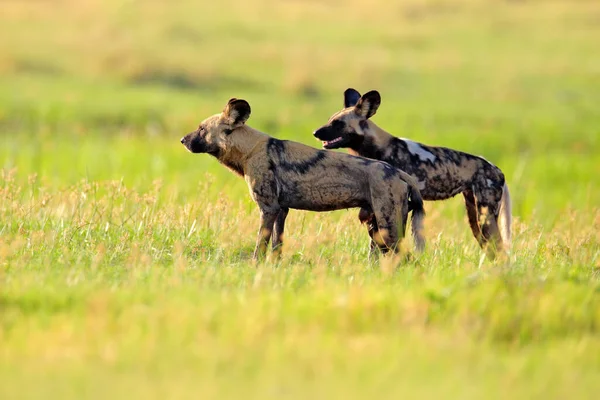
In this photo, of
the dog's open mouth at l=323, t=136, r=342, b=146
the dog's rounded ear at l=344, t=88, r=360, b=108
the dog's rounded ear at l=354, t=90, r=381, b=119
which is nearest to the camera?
the dog's open mouth at l=323, t=136, r=342, b=146

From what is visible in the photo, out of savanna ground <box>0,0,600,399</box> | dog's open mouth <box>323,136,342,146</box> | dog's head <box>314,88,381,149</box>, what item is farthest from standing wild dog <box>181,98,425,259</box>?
dog's head <box>314,88,381,149</box>

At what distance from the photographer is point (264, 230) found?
831 centimetres

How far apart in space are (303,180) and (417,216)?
1013 millimetres

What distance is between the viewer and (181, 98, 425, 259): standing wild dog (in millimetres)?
8297

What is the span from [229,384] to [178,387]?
27 cm

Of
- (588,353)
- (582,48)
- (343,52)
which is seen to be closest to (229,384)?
(588,353)

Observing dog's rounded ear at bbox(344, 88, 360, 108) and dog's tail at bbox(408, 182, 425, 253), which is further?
dog's rounded ear at bbox(344, 88, 360, 108)

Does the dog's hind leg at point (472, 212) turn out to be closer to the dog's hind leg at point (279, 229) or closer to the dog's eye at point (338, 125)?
the dog's eye at point (338, 125)

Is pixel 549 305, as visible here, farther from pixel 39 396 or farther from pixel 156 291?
pixel 39 396

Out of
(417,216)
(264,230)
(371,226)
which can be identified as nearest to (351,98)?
(371,226)

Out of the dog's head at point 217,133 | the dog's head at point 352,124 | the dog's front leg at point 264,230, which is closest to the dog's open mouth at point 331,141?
the dog's head at point 352,124

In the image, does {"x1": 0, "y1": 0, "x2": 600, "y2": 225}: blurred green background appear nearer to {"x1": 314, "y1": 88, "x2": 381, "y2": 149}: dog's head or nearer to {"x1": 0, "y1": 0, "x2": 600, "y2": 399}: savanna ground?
{"x1": 0, "y1": 0, "x2": 600, "y2": 399}: savanna ground

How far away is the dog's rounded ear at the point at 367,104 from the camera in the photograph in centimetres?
942

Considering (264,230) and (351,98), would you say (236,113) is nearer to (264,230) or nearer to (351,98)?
(264,230)
